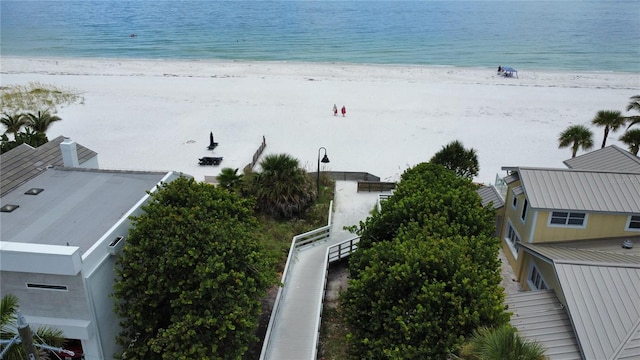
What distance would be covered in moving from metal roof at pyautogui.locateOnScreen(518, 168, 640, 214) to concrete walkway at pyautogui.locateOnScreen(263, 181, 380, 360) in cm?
808

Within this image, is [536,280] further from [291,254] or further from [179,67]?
[179,67]

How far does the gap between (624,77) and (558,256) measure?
62.0 m

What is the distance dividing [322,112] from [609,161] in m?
25.3

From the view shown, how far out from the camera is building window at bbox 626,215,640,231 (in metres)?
17.0

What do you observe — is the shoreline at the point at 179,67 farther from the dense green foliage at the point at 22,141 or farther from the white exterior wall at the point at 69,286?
the white exterior wall at the point at 69,286

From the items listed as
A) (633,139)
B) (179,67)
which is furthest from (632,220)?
(179,67)

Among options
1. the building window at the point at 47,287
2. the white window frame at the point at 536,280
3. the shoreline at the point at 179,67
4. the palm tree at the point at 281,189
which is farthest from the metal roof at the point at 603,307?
the shoreline at the point at 179,67

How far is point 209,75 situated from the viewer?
59.5 m

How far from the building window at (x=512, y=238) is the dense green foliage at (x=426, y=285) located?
3923 mm

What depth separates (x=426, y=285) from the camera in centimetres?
1241

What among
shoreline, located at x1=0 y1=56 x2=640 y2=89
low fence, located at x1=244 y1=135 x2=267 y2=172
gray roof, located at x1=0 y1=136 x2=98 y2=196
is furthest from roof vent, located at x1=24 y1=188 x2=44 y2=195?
shoreline, located at x1=0 y1=56 x2=640 y2=89

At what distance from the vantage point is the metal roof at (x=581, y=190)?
16.9 m

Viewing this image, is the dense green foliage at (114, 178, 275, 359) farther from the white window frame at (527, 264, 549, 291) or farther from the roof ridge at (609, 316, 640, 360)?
the white window frame at (527, 264, 549, 291)

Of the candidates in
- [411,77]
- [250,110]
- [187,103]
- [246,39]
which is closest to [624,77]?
[411,77]
